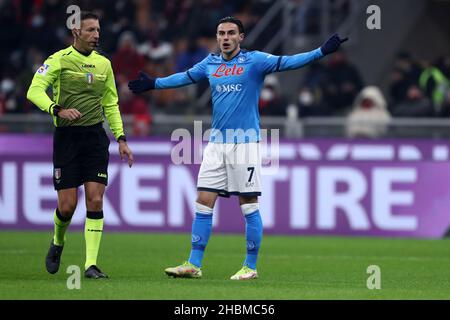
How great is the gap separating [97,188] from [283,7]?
1250 cm

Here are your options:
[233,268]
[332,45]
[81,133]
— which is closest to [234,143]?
[332,45]

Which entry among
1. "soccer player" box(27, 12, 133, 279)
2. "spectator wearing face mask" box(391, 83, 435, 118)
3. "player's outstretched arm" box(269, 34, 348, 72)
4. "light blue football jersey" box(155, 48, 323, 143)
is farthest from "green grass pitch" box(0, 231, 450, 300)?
"spectator wearing face mask" box(391, 83, 435, 118)

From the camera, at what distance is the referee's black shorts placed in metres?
11.4

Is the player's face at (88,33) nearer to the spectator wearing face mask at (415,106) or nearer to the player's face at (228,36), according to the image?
the player's face at (228,36)

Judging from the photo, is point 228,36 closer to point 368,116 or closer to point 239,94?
point 239,94

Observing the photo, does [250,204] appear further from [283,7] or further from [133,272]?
[283,7]

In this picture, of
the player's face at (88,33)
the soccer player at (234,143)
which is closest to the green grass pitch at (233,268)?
the soccer player at (234,143)

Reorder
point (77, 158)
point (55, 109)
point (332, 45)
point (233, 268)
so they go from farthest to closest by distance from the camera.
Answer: point (233, 268)
point (77, 158)
point (55, 109)
point (332, 45)

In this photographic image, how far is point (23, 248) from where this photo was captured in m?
15.1

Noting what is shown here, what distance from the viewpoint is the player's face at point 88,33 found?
11.3m

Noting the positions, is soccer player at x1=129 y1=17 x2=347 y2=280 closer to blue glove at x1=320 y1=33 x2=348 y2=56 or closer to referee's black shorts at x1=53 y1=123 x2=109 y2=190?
blue glove at x1=320 y1=33 x2=348 y2=56

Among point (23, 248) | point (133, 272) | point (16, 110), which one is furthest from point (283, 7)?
point (133, 272)

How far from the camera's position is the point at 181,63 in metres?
22.0

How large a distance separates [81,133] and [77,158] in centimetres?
25
